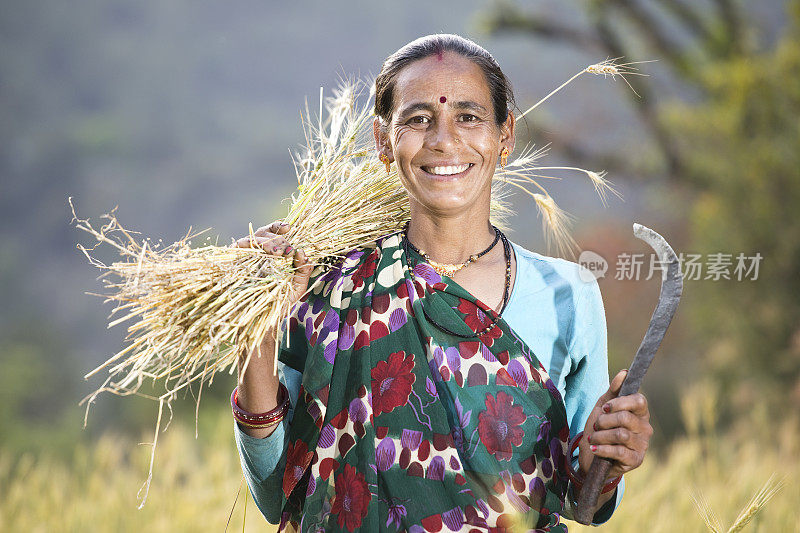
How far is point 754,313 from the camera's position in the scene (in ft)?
22.1

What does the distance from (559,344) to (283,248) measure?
691 mm

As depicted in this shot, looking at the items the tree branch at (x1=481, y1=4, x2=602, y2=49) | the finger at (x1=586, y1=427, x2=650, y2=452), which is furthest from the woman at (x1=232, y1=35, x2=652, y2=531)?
the tree branch at (x1=481, y1=4, x2=602, y2=49)

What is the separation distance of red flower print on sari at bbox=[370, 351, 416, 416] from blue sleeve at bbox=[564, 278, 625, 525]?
397 mm

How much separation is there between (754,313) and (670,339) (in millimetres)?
4355

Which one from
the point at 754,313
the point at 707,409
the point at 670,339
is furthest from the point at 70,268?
the point at 707,409

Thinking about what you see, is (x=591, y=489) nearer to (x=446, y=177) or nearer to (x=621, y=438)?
(x=621, y=438)

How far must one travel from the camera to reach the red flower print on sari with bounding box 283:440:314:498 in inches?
71.0

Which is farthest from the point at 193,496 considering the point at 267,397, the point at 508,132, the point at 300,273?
the point at 508,132

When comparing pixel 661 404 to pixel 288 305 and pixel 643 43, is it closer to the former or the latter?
pixel 643 43

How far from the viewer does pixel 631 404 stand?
5.27 feet

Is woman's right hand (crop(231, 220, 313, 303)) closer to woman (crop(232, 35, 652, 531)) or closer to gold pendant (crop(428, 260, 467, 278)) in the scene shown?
woman (crop(232, 35, 652, 531))

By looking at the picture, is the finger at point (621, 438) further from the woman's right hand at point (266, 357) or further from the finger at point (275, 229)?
the finger at point (275, 229)

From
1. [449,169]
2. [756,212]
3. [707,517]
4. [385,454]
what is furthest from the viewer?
[756,212]

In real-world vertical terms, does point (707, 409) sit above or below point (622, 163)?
A: below
